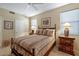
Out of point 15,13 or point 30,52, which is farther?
point 15,13

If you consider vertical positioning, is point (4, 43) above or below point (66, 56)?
above

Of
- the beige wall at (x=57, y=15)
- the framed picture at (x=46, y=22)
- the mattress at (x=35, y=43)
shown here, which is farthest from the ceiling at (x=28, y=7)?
the mattress at (x=35, y=43)

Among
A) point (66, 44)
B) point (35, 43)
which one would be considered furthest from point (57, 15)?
point (35, 43)

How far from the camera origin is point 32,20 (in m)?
2.11

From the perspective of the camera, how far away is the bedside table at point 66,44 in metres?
1.98

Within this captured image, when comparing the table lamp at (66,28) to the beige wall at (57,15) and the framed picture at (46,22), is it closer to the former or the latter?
the beige wall at (57,15)

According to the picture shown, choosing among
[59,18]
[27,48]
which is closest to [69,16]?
[59,18]

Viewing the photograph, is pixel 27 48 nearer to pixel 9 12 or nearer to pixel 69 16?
pixel 9 12

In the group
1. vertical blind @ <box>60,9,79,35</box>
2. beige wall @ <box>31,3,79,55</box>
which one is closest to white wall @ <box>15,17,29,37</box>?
beige wall @ <box>31,3,79,55</box>

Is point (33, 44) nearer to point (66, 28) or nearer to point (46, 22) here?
point (46, 22)

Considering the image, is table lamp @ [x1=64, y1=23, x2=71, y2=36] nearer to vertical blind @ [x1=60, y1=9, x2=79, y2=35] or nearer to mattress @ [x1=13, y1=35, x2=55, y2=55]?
vertical blind @ [x1=60, y1=9, x2=79, y2=35]

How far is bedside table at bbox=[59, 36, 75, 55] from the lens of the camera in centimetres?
198

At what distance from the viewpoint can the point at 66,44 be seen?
2.07 m

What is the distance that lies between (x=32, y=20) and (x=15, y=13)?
1.31ft
